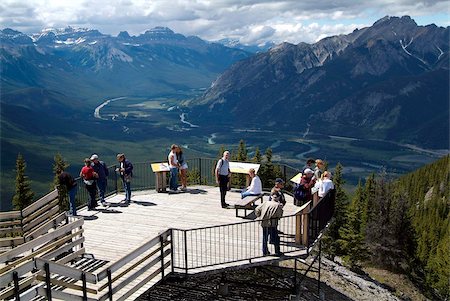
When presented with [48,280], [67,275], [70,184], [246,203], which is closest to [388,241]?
[246,203]

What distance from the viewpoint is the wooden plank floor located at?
16062 millimetres

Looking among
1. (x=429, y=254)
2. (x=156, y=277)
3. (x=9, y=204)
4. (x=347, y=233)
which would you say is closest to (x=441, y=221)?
(x=429, y=254)

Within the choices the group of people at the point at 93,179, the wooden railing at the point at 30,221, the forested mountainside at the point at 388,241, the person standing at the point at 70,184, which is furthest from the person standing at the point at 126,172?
the forested mountainside at the point at 388,241

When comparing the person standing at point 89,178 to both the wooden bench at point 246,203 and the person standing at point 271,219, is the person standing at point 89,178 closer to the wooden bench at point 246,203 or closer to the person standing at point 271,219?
the wooden bench at point 246,203

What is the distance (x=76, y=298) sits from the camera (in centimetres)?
1115

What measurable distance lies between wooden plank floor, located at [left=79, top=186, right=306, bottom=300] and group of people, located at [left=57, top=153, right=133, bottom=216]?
52 cm

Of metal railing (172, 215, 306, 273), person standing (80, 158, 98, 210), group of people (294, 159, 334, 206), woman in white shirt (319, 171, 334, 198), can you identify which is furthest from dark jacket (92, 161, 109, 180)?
woman in white shirt (319, 171, 334, 198)

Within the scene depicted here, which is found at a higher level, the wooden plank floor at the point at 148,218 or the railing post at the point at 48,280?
the railing post at the point at 48,280

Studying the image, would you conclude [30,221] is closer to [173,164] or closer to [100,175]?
[100,175]

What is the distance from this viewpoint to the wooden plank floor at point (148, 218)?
52.7 feet

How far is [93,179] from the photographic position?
1969cm

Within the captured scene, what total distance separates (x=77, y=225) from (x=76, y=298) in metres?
2.92

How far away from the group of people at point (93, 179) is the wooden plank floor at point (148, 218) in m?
0.52

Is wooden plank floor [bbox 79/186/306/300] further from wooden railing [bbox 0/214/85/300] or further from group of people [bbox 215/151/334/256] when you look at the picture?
wooden railing [bbox 0/214/85/300]
